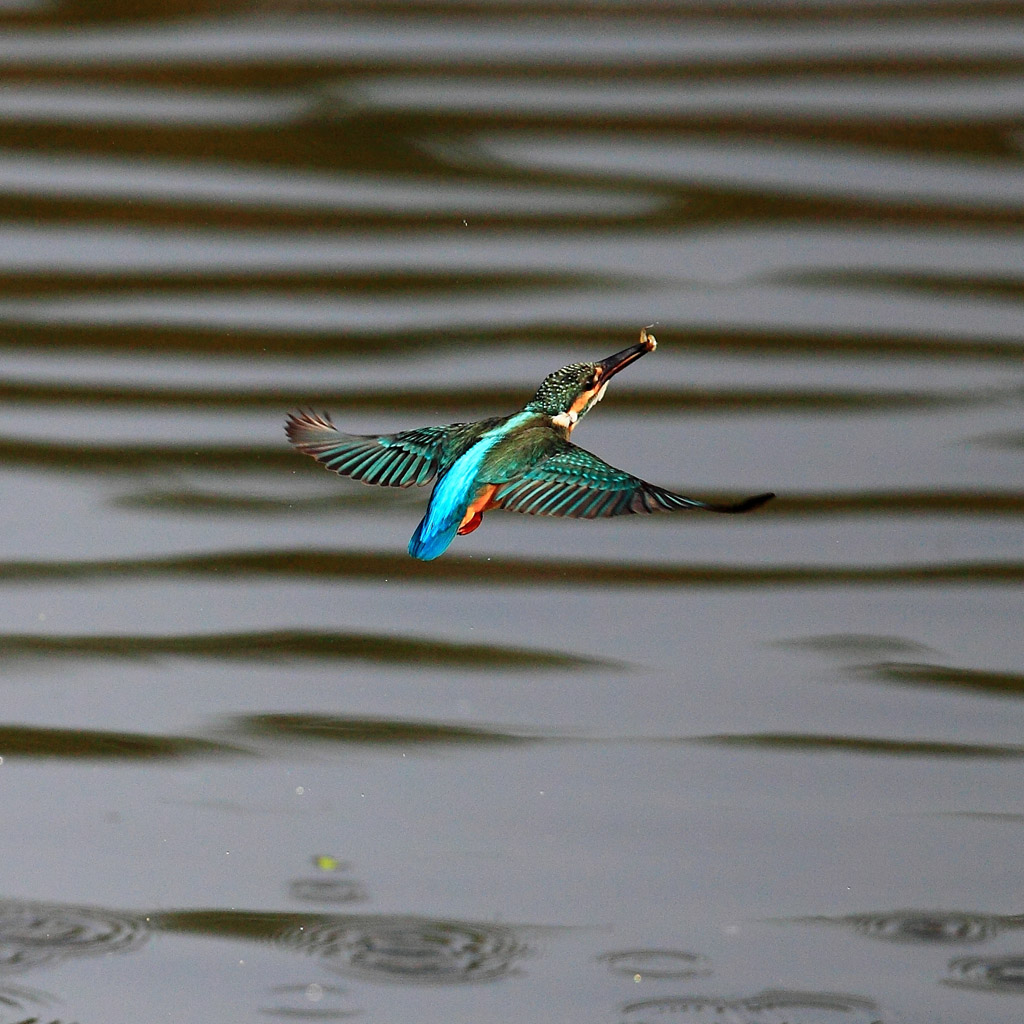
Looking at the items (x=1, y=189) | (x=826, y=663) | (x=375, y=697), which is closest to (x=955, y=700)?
(x=826, y=663)

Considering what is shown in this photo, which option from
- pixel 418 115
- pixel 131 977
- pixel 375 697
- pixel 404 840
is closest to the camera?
pixel 131 977

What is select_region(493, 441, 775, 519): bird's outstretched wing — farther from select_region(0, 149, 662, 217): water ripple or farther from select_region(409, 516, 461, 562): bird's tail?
select_region(0, 149, 662, 217): water ripple

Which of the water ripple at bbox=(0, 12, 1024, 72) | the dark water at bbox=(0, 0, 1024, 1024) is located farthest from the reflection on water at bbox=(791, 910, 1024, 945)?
the water ripple at bbox=(0, 12, 1024, 72)

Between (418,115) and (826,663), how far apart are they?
6.17ft

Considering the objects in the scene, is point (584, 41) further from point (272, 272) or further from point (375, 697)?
point (375, 697)

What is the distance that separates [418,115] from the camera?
4.66m

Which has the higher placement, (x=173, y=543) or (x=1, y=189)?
(x=1, y=189)

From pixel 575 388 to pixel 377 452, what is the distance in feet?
0.76

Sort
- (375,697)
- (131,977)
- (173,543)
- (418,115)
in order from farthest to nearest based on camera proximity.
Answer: (418,115) < (173,543) < (375,697) < (131,977)

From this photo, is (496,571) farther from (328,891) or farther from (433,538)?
(433,538)

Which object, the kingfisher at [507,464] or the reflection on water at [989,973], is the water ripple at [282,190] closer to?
the reflection on water at [989,973]

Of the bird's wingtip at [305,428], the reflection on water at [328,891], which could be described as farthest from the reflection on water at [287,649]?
the bird's wingtip at [305,428]

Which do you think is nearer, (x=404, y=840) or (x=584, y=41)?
(x=404, y=840)

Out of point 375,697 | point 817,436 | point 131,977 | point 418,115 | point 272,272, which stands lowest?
point 131,977
